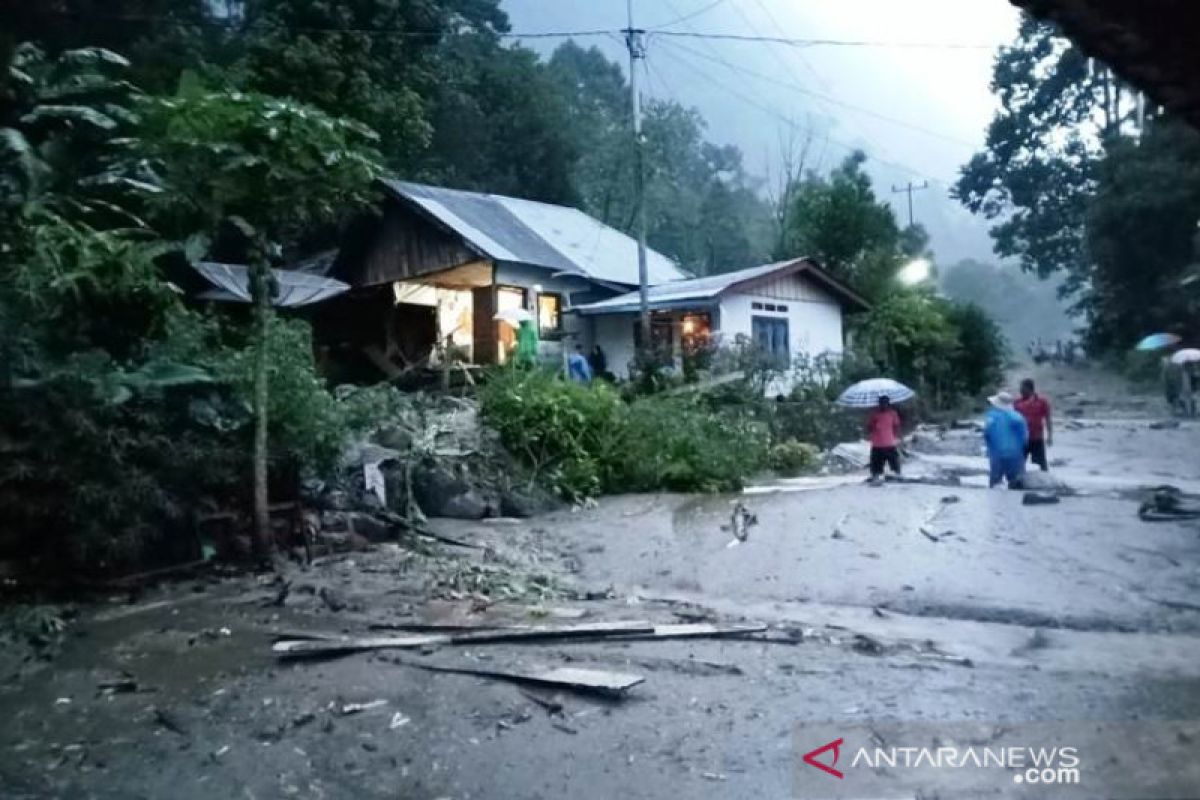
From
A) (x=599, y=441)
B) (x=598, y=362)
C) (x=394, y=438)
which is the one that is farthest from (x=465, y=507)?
(x=598, y=362)

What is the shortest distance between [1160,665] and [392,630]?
5649 millimetres

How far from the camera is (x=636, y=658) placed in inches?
280

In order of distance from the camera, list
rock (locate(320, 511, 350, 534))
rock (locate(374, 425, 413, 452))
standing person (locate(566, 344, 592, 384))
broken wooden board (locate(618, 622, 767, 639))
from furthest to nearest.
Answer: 1. standing person (locate(566, 344, 592, 384))
2. rock (locate(374, 425, 413, 452))
3. rock (locate(320, 511, 350, 534))
4. broken wooden board (locate(618, 622, 767, 639))

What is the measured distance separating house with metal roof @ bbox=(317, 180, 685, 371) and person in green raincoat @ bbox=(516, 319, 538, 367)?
1.54 meters

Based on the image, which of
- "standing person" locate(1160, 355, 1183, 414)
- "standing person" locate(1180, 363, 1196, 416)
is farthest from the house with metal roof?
"standing person" locate(1180, 363, 1196, 416)

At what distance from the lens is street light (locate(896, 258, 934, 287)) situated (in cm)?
2828

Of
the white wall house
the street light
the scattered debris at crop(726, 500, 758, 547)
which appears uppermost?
the street light

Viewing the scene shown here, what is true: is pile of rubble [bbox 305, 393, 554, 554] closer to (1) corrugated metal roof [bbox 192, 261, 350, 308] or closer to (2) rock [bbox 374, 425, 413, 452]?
(2) rock [bbox 374, 425, 413, 452]

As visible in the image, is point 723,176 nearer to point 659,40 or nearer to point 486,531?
point 659,40

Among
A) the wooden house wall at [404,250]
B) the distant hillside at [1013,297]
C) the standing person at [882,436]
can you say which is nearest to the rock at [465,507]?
the standing person at [882,436]

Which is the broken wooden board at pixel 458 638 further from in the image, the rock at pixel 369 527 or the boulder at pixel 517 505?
the boulder at pixel 517 505

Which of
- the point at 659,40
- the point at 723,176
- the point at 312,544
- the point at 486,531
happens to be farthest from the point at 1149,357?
the point at 723,176

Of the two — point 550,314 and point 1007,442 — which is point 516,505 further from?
point 550,314

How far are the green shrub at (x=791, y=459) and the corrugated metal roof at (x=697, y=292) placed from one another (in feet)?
16.9
